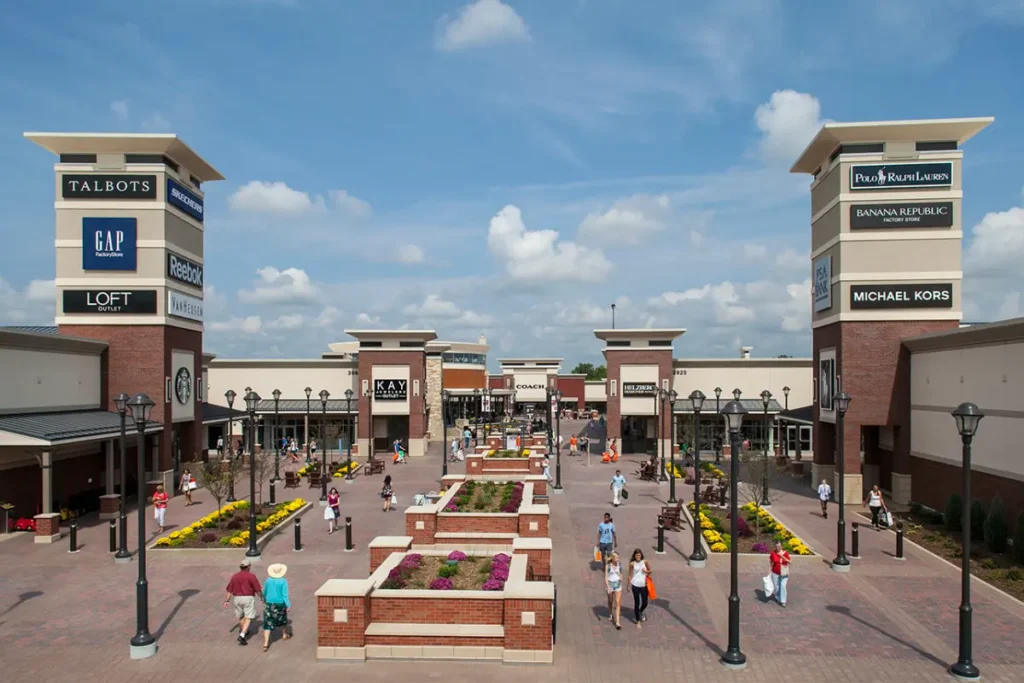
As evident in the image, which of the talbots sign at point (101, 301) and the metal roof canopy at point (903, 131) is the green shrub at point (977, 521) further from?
the talbots sign at point (101, 301)

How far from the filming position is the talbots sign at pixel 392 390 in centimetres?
5212

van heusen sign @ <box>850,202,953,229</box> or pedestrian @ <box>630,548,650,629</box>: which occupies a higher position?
van heusen sign @ <box>850,202,953,229</box>

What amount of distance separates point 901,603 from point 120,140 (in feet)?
112

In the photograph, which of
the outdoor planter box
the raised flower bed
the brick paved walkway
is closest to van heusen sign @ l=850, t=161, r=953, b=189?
the brick paved walkway

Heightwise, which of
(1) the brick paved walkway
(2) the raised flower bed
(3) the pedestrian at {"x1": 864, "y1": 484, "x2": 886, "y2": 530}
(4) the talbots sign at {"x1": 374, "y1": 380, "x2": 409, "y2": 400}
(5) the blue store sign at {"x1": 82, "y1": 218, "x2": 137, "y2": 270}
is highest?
(5) the blue store sign at {"x1": 82, "y1": 218, "x2": 137, "y2": 270}

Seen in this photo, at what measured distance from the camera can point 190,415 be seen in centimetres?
3781

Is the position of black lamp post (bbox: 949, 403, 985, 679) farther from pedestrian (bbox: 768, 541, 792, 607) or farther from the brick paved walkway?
pedestrian (bbox: 768, 541, 792, 607)

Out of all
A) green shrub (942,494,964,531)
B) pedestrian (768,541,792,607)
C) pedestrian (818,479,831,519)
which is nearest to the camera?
pedestrian (768,541,792,607)

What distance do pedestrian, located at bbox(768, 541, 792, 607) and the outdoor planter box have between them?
6.38 m

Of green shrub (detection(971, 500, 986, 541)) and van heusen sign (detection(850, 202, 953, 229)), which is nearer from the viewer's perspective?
green shrub (detection(971, 500, 986, 541))

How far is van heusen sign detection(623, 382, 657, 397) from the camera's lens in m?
51.4

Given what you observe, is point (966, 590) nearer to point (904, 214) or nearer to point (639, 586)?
point (639, 586)

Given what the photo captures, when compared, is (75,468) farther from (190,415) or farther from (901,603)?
(901,603)

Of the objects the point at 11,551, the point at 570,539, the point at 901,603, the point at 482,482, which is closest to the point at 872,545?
the point at 901,603
